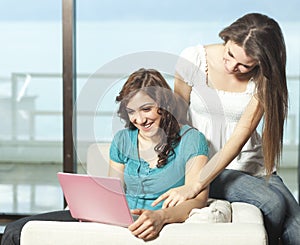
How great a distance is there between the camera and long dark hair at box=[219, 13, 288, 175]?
7.43 feet

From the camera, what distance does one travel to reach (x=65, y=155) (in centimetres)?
359

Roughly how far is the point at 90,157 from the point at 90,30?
4.73ft

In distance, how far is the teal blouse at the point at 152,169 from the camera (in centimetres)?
219

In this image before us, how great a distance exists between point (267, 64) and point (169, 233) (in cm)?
64

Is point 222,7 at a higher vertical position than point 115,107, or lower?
higher

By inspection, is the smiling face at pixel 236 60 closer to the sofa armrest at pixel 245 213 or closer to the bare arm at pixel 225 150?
the bare arm at pixel 225 150

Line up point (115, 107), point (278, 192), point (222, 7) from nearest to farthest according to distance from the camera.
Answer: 1. point (115, 107)
2. point (278, 192)
3. point (222, 7)

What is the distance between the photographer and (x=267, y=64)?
2.28 meters

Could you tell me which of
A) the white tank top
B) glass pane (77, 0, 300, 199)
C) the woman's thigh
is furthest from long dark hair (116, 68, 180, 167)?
glass pane (77, 0, 300, 199)

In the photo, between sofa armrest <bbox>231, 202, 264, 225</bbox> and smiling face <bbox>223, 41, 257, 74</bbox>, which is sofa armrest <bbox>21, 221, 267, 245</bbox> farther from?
smiling face <bbox>223, 41, 257, 74</bbox>

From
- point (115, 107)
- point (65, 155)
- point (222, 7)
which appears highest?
point (222, 7)

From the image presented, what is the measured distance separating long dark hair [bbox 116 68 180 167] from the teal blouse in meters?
0.03

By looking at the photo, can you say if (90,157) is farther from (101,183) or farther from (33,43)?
(33,43)

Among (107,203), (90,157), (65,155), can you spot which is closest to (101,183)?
(107,203)
